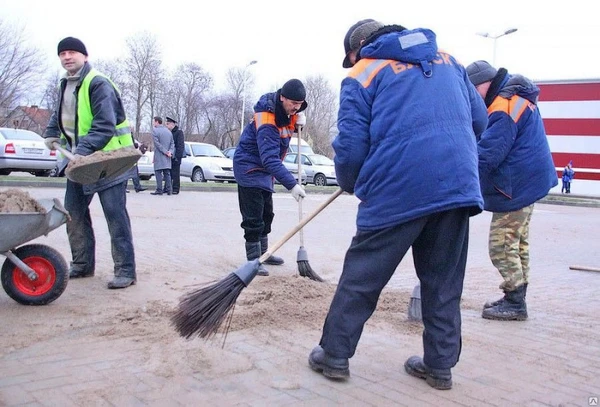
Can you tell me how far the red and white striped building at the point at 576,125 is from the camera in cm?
3069

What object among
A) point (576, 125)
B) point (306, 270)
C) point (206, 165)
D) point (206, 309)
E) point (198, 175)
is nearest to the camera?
point (206, 309)

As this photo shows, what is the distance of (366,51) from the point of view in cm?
345

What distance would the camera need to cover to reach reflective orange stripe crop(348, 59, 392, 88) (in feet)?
11.1

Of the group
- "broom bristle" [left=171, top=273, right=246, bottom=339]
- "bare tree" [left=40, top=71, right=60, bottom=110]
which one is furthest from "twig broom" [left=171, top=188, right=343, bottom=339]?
"bare tree" [left=40, top=71, right=60, bottom=110]

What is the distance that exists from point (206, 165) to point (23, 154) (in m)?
6.53

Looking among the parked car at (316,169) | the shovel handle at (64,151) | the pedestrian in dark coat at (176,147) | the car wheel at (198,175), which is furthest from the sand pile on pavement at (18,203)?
the parked car at (316,169)

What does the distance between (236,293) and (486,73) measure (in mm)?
2545

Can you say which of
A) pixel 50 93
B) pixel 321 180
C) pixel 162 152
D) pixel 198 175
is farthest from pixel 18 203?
pixel 50 93

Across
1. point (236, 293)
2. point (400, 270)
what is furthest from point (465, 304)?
point (236, 293)

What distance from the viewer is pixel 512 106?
4.85m

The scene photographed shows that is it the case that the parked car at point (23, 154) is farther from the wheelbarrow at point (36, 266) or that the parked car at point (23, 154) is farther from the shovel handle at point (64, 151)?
the wheelbarrow at point (36, 266)

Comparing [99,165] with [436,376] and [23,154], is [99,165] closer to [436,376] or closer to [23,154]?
[436,376]

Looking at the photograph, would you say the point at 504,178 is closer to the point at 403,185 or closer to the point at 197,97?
the point at 403,185

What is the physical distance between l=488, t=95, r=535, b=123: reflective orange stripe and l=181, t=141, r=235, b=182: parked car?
1953 cm
